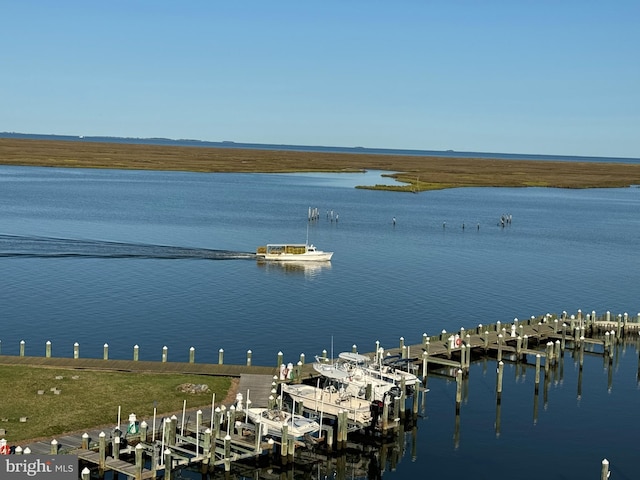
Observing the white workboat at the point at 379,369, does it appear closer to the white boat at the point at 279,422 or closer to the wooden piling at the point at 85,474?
the white boat at the point at 279,422

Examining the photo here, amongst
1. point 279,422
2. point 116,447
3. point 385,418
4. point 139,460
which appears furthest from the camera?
point 385,418

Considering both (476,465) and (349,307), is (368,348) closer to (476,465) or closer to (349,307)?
(349,307)

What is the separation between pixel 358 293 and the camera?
83375mm

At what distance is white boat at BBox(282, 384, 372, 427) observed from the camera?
4778cm

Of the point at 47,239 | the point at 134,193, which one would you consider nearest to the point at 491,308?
the point at 47,239

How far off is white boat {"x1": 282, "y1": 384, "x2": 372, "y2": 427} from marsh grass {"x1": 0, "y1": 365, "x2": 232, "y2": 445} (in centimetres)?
412

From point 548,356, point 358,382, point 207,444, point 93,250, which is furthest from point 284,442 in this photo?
point 93,250

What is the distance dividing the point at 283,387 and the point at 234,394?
274 cm

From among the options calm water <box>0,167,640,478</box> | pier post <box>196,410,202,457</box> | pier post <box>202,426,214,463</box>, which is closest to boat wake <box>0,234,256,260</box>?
calm water <box>0,167,640,478</box>

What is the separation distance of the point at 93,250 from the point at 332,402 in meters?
59.7

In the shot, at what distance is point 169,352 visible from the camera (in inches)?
2357

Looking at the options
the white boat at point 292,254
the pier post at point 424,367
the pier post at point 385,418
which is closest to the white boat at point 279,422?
the pier post at point 385,418

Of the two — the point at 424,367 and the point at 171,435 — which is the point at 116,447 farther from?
the point at 424,367

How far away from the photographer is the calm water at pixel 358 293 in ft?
162
